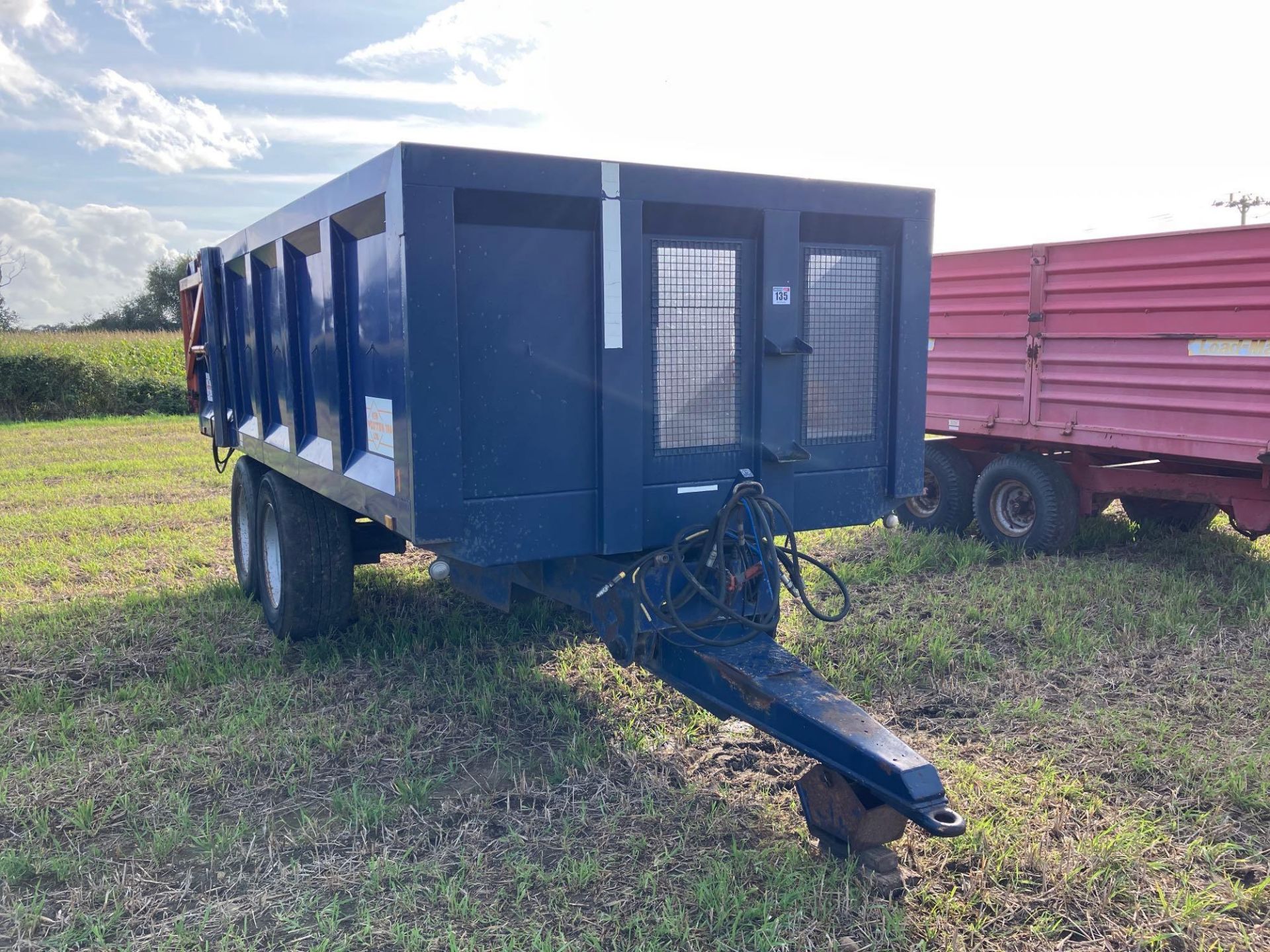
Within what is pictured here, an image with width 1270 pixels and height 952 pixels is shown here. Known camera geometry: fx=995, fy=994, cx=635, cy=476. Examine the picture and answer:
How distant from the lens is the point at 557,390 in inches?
136

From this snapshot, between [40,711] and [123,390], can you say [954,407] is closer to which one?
[40,711]

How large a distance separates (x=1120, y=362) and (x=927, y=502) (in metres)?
2.04

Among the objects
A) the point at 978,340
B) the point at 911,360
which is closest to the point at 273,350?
the point at 911,360

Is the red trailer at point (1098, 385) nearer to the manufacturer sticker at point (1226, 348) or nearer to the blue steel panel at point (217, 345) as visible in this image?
the manufacturer sticker at point (1226, 348)

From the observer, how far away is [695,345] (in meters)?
3.67

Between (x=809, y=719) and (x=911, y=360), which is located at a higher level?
(x=911, y=360)

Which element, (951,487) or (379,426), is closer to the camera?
(379,426)

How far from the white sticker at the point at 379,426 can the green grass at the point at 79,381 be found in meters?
20.7

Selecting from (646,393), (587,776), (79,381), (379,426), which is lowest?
(587,776)

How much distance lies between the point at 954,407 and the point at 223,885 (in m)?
6.23

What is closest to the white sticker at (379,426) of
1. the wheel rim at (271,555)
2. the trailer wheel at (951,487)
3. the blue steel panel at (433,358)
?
the blue steel panel at (433,358)

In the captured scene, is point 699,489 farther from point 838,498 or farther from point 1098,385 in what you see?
point 1098,385

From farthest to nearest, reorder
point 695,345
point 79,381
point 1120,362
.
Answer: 1. point 79,381
2. point 1120,362
3. point 695,345

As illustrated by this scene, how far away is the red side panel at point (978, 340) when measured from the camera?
7.18m
